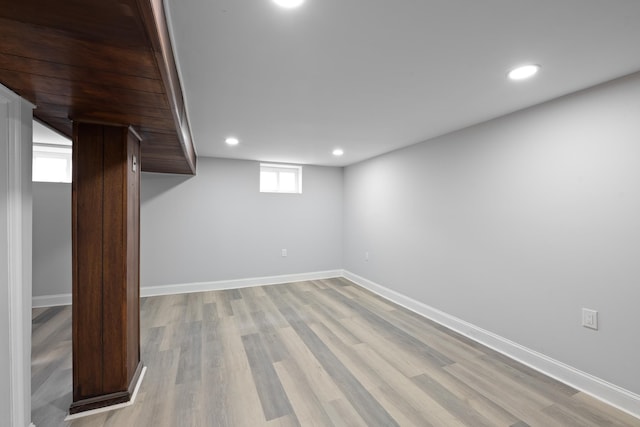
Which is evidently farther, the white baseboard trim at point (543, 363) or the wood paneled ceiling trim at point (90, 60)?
the white baseboard trim at point (543, 363)

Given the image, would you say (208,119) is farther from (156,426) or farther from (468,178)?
(468,178)

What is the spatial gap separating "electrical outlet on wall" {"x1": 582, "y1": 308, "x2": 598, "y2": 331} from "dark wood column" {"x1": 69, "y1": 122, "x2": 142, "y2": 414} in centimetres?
319

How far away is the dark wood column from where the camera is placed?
1703mm

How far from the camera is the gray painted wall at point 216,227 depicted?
11.9ft

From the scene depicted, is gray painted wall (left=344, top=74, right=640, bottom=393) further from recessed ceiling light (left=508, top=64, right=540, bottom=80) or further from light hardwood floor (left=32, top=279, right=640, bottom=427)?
recessed ceiling light (left=508, top=64, right=540, bottom=80)

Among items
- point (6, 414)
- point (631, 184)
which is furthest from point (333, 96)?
point (6, 414)

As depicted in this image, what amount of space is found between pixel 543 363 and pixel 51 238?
220 inches

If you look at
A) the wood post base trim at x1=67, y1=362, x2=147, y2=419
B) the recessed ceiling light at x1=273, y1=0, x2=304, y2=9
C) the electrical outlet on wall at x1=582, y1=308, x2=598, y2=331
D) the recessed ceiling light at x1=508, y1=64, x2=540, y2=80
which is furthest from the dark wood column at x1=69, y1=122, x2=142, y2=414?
the electrical outlet on wall at x1=582, y1=308, x2=598, y2=331

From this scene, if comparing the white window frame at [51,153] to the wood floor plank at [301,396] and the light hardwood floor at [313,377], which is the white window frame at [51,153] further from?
the wood floor plank at [301,396]

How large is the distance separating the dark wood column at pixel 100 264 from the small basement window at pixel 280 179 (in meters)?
3.05

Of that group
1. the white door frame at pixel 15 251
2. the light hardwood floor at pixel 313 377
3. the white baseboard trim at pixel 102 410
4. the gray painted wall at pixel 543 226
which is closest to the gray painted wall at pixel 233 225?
the light hardwood floor at pixel 313 377

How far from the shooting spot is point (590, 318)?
195 centimetres

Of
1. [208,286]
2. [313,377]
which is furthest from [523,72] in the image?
[208,286]

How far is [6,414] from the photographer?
53.9 inches
